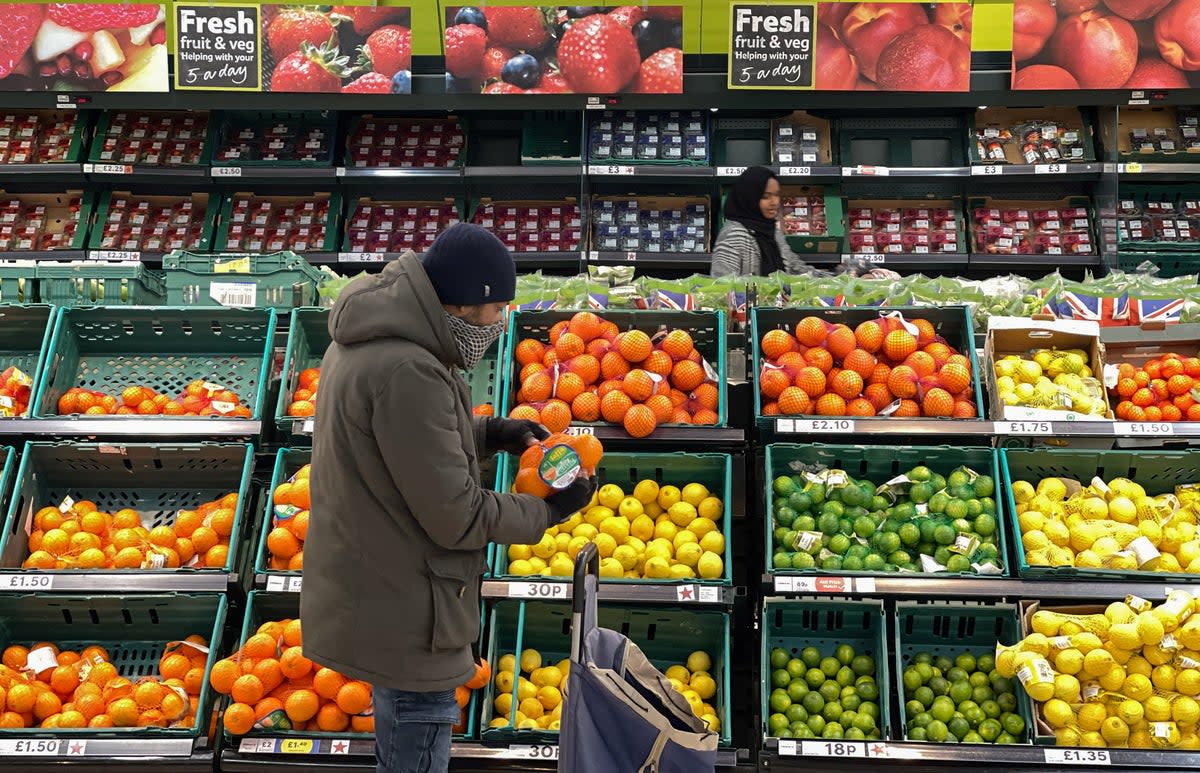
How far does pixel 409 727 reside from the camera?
2.54m

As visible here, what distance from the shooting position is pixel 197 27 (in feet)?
23.3

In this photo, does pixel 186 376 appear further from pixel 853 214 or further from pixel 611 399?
pixel 853 214

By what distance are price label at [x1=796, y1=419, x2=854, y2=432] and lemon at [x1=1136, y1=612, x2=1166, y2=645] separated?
102cm

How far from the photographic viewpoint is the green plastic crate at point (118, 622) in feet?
12.5

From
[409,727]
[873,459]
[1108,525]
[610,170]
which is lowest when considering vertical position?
[409,727]

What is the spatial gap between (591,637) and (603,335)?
5.76 feet

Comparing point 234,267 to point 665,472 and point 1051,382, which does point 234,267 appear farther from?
point 1051,382

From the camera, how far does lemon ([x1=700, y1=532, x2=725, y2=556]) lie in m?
3.70

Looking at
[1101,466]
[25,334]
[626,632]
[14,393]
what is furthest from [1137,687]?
[25,334]

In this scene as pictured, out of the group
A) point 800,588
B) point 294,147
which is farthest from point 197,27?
point 800,588

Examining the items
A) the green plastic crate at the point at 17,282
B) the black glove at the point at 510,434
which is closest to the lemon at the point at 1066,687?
the black glove at the point at 510,434

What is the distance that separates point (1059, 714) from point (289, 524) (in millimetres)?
2441

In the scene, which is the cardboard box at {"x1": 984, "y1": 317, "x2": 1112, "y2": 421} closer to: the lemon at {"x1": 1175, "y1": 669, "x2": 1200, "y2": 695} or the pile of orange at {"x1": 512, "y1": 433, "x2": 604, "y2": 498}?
the lemon at {"x1": 1175, "y1": 669, "x2": 1200, "y2": 695}

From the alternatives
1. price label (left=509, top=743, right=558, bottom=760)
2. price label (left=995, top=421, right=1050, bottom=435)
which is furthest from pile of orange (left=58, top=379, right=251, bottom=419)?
price label (left=995, top=421, right=1050, bottom=435)
